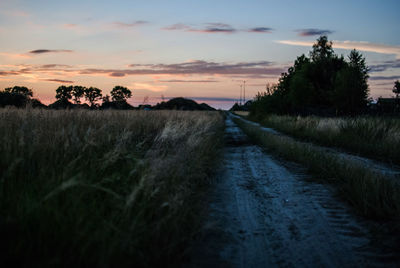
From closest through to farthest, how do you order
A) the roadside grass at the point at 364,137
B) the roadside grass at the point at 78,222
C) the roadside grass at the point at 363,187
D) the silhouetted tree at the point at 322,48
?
the roadside grass at the point at 78,222
the roadside grass at the point at 363,187
the roadside grass at the point at 364,137
the silhouetted tree at the point at 322,48

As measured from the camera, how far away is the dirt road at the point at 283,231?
2.89 meters

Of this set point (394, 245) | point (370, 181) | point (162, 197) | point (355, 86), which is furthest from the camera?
point (355, 86)

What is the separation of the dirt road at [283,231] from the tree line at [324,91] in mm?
29567

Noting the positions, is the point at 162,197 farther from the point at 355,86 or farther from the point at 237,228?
the point at 355,86

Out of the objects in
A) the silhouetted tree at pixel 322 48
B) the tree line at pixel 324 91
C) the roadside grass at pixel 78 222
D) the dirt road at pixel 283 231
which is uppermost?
the silhouetted tree at pixel 322 48

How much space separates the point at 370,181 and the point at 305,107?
34744mm

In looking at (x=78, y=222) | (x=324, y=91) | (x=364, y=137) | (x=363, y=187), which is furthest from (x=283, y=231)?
(x=324, y=91)

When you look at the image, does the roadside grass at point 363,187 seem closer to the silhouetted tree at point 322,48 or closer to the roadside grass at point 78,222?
the roadside grass at point 78,222

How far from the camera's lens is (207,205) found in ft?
14.6

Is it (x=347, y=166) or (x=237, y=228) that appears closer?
(x=237, y=228)

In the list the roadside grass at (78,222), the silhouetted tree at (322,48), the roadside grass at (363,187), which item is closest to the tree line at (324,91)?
the silhouetted tree at (322,48)

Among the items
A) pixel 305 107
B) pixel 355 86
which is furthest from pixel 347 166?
pixel 305 107

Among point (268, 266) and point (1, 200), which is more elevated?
point (1, 200)

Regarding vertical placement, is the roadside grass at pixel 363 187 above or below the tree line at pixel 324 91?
below
